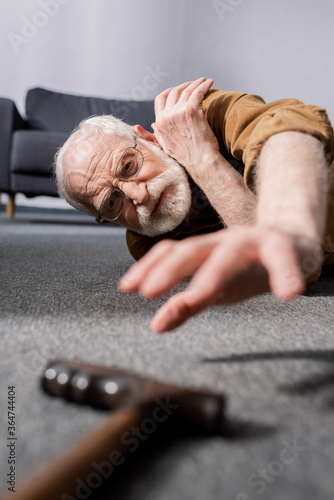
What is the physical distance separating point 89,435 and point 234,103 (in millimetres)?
844

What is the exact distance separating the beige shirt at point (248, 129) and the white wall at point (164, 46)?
11.0ft

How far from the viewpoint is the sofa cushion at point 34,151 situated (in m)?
2.89

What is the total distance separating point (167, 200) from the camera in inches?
46.9

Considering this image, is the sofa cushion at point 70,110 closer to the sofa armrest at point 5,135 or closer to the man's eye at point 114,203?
the sofa armrest at point 5,135

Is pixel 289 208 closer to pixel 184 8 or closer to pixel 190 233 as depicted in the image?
pixel 190 233

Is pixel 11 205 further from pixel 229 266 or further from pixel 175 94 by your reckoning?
pixel 229 266

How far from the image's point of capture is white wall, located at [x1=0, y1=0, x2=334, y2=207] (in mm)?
4008

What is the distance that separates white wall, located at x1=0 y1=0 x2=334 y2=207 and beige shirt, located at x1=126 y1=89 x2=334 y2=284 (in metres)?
3.34

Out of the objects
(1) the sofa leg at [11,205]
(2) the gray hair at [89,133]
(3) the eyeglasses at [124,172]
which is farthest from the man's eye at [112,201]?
(1) the sofa leg at [11,205]

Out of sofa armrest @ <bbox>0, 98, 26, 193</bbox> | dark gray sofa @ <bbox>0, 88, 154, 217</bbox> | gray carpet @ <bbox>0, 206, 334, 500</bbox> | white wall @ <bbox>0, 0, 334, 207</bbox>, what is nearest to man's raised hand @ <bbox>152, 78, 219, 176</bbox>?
gray carpet @ <bbox>0, 206, 334, 500</bbox>

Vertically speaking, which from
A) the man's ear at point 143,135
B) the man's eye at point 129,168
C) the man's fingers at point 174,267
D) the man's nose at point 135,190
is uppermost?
the man's fingers at point 174,267

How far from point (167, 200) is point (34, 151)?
203 centimetres

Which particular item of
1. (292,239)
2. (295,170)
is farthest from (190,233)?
(292,239)

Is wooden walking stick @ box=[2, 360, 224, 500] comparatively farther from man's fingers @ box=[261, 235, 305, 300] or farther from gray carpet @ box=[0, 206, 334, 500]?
man's fingers @ box=[261, 235, 305, 300]
